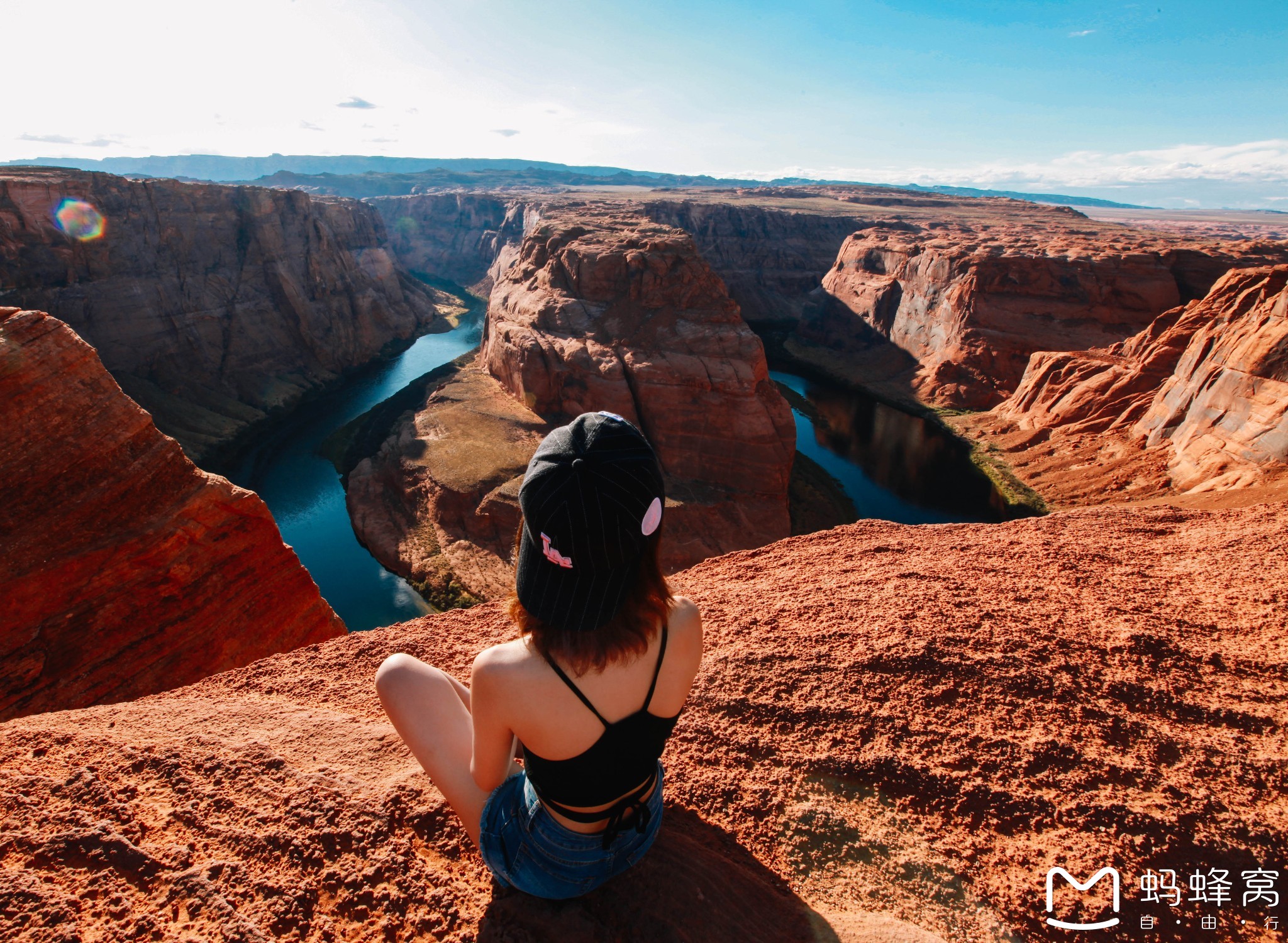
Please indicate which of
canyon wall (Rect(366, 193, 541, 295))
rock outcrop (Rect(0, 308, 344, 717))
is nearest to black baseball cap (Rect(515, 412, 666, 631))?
rock outcrop (Rect(0, 308, 344, 717))

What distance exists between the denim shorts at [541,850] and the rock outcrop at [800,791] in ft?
0.43

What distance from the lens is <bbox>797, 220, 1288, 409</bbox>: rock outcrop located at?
1746 inches

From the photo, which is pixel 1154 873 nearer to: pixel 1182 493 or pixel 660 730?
pixel 660 730

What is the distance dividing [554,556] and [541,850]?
5.02 ft

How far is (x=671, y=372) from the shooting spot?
31.5 m

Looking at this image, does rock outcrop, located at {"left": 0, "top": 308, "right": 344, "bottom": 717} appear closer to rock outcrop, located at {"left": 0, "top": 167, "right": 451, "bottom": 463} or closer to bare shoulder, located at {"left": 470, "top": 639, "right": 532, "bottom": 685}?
bare shoulder, located at {"left": 470, "top": 639, "right": 532, "bottom": 685}

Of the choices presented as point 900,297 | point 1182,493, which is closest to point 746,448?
point 1182,493

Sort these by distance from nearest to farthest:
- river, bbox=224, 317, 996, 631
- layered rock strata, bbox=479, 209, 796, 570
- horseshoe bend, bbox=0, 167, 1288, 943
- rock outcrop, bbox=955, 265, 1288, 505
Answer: horseshoe bend, bbox=0, 167, 1288, 943
rock outcrop, bbox=955, 265, 1288, 505
river, bbox=224, 317, 996, 631
layered rock strata, bbox=479, 209, 796, 570

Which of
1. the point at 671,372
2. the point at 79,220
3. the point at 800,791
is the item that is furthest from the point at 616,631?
the point at 79,220

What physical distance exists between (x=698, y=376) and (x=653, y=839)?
28684 millimetres

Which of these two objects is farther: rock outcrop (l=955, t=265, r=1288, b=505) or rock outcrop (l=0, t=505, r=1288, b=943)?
rock outcrop (l=955, t=265, r=1288, b=505)

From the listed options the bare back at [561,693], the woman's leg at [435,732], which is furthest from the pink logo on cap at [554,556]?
the woman's leg at [435,732]

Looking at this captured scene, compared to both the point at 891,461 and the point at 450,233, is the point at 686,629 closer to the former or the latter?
the point at 891,461
